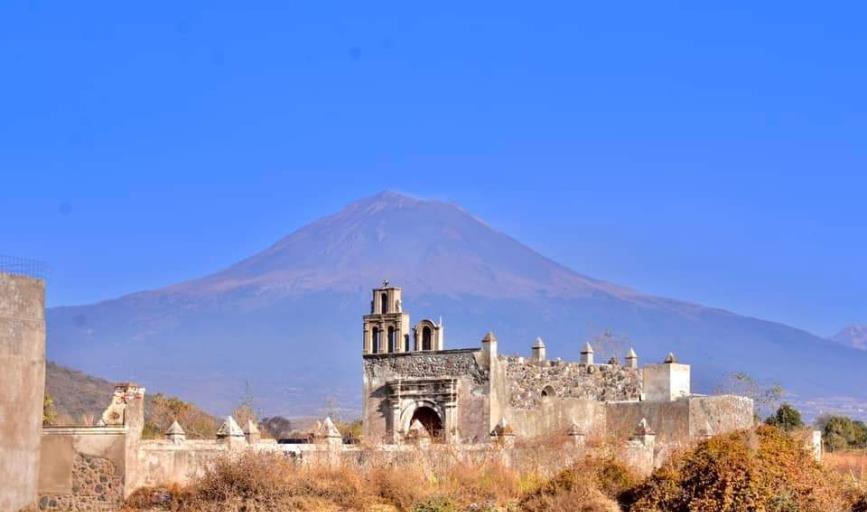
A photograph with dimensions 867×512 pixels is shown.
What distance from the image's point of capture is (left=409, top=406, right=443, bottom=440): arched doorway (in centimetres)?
4691

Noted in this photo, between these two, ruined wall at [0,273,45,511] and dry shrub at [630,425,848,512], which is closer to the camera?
ruined wall at [0,273,45,511]

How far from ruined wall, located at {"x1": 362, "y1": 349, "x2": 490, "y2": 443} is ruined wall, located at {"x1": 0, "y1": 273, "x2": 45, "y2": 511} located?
14.2 meters

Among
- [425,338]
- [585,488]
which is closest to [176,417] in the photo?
[425,338]

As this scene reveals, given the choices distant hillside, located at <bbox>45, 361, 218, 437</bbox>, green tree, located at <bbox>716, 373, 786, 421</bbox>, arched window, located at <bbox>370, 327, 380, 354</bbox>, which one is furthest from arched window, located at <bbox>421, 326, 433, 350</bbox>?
green tree, located at <bbox>716, 373, 786, 421</bbox>

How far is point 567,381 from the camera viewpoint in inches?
1939

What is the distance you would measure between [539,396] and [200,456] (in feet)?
56.7

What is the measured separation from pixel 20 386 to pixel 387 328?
66.1 ft

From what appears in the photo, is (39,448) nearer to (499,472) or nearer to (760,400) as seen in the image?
(499,472)

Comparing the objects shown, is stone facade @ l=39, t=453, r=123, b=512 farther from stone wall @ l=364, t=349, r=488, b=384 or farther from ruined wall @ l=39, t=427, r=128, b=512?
stone wall @ l=364, t=349, r=488, b=384

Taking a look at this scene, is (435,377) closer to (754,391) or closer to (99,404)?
(754,391)

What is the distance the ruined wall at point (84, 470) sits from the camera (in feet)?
101

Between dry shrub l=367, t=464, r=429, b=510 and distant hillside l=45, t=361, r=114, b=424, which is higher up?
distant hillside l=45, t=361, r=114, b=424

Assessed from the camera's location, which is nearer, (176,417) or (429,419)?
(429,419)

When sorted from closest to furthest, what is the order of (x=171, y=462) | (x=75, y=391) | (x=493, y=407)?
(x=171, y=462) < (x=493, y=407) < (x=75, y=391)
